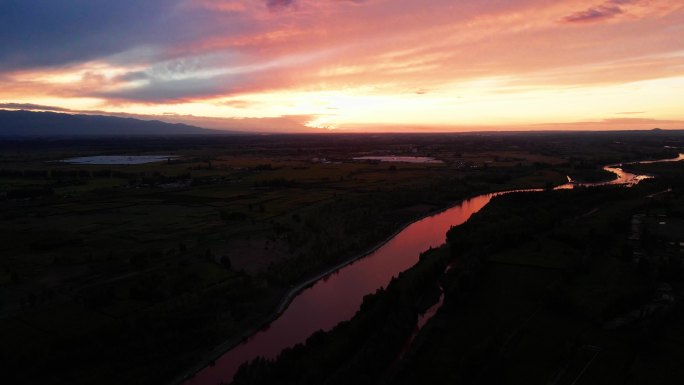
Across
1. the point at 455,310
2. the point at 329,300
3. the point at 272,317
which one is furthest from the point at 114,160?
the point at 455,310

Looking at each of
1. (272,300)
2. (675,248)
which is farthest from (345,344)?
(675,248)

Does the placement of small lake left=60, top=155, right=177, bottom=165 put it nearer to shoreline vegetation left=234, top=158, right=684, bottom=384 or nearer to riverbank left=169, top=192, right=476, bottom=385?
riverbank left=169, top=192, right=476, bottom=385

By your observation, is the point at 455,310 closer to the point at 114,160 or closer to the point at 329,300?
the point at 329,300

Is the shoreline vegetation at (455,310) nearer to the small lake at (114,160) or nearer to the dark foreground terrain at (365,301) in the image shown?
the dark foreground terrain at (365,301)

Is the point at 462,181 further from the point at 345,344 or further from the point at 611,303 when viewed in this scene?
the point at 345,344

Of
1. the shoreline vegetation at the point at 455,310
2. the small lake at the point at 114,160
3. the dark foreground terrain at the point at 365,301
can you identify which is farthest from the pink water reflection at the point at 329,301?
the small lake at the point at 114,160

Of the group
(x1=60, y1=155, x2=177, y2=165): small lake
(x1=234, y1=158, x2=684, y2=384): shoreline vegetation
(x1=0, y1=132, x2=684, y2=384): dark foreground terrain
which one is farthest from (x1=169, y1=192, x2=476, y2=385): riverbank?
(x1=60, y1=155, x2=177, y2=165): small lake

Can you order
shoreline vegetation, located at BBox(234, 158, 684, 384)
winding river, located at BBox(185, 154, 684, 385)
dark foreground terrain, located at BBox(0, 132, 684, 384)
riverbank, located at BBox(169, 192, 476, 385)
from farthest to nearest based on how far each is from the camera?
winding river, located at BBox(185, 154, 684, 385), riverbank, located at BBox(169, 192, 476, 385), dark foreground terrain, located at BBox(0, 132, 684, 384), shoreline vegetation, located at BBox(234, 158, 684, 384)
